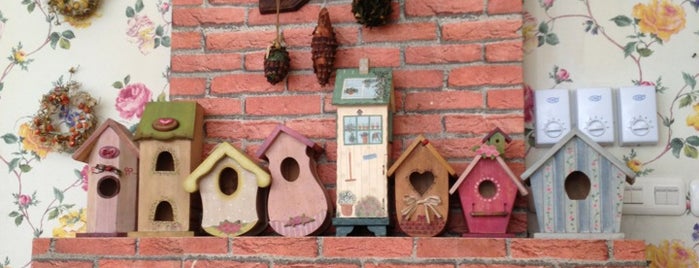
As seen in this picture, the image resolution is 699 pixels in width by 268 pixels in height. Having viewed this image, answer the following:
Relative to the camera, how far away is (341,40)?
7.15 ft

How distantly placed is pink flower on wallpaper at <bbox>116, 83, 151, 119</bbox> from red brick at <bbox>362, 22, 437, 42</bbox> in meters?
0.74

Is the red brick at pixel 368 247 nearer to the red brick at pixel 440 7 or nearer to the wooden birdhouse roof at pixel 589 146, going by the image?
the wooden birdhouse roof at pixel 589 146

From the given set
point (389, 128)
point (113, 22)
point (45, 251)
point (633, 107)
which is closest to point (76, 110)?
point (113, 22)

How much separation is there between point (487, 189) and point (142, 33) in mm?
1213

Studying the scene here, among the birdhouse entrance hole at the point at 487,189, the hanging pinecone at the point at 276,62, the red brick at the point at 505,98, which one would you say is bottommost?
the birdhouse entrance hole at the point at 487,189

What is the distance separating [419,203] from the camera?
6.41 ft

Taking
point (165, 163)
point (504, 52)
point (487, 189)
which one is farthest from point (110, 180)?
point (504, 52)

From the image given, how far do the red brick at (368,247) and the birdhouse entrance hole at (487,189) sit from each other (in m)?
0.25

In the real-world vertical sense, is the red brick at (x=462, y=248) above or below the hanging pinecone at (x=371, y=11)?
below

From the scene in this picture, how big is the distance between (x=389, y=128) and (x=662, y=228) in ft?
2.63

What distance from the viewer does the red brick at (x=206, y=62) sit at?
2.22 m

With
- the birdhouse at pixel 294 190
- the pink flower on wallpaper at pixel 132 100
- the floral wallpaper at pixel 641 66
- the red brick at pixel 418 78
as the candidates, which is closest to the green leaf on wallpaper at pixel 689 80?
the floral wallpaper at pixel 641 66

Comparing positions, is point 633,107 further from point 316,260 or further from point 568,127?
point 316,260

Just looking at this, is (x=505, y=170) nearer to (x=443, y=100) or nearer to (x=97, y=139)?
(x=443, y=100)
